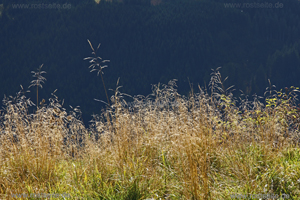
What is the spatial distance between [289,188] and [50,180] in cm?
223

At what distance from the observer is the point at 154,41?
87.3 m

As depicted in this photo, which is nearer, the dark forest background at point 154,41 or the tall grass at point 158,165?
the tall grass at point 158,165

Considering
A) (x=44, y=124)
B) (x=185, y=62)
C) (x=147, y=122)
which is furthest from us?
(x=185, y=62)

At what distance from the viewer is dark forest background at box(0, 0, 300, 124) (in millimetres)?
77125

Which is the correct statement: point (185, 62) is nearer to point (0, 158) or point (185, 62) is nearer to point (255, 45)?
point (255, 45)

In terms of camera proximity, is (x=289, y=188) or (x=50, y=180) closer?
(x=289, y=188)

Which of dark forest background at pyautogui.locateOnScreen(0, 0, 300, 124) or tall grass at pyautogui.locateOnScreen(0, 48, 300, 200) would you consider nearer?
tall grass at pyautogui.locateOnScreen(0, 48, 300, 200)

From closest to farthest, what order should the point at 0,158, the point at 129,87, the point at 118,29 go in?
the point at 0,158 < the point at 129,87 < the point at 118,29

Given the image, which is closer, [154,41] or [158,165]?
[158,165]

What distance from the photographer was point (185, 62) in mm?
81125

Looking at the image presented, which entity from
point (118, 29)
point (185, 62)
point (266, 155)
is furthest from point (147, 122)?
point (118, 29)

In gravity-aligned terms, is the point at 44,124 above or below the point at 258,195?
above

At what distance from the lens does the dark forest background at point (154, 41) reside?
77125 mm

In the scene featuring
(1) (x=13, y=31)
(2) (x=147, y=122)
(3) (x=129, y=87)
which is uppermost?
(1) (x=13, y=31)
